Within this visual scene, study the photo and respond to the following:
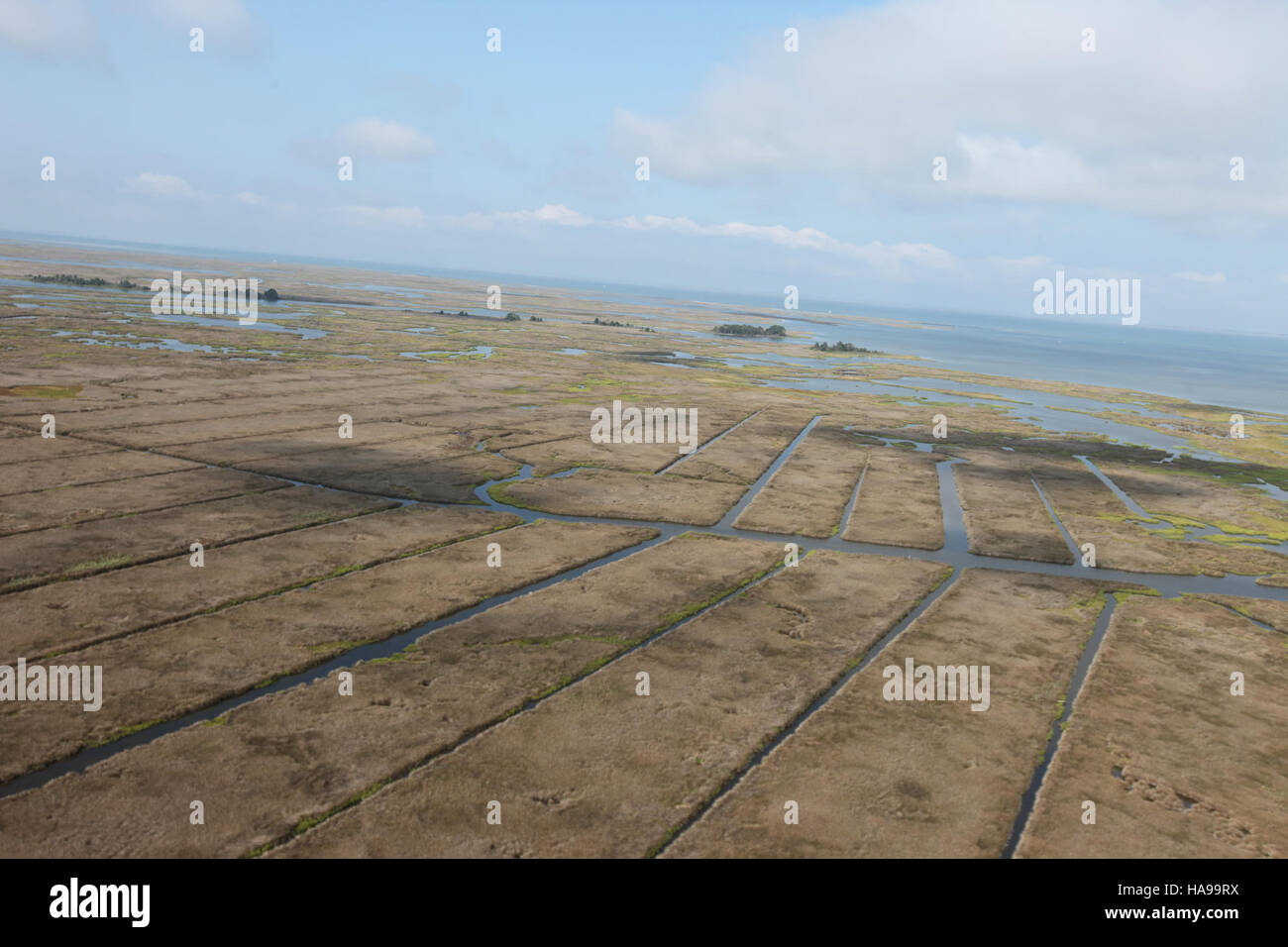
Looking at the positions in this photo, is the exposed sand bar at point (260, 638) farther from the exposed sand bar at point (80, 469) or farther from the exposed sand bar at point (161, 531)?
the exposed sand bar at point (80, 469)

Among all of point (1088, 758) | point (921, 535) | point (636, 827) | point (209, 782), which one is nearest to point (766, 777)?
point (636, 827)

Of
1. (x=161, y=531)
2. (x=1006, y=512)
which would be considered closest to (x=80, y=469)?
(x=161, y=531)

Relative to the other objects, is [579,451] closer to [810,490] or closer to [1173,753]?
[810,490]

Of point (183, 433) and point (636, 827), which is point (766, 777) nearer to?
point (636, 827)

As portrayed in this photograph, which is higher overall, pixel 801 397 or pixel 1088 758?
pixel 801 397

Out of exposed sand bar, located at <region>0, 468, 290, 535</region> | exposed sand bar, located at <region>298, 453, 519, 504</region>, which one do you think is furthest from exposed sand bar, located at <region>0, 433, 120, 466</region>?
exposed sand bar, located at <region>298, 453, 519, 504</region>

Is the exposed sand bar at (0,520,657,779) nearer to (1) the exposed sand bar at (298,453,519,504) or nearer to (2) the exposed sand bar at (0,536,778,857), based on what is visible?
(2) the exposed sand bar at (0,536,778,857)
